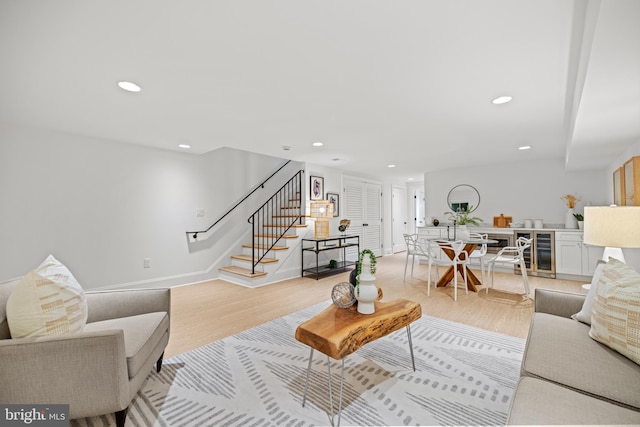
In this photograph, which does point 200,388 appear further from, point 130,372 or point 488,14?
point 488,14

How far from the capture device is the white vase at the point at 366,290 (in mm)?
1836

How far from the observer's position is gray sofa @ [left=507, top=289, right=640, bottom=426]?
1.01 m

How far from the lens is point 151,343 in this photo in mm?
1715

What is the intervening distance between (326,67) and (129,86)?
5.53 feet

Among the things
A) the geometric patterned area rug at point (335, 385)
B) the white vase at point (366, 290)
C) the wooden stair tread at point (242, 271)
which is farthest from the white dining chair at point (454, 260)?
the wooden stair tread at point (242, 271)

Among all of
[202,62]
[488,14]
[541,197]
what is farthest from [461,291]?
[202,62]

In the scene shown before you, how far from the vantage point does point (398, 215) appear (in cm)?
854

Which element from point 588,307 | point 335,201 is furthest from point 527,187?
point 588,307

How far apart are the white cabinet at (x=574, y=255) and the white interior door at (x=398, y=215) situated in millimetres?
3895

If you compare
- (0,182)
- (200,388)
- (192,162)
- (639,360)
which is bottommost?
(200,388)

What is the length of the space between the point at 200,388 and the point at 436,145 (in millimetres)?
4209

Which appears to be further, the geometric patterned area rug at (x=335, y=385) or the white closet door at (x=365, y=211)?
the white closet door at (x=365, y=211)

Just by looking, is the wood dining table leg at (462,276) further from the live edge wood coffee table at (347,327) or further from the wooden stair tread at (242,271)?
the wooden stair tread at (242,271)

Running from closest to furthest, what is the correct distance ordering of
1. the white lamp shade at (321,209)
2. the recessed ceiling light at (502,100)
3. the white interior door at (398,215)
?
1. the recessed ceiling light at (502,100)
2. the white lamp shade at (321,209)
3. the white interior door at (398,215)
